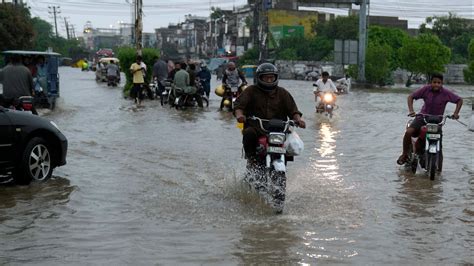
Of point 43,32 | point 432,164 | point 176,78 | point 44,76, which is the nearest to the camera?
point 432,164

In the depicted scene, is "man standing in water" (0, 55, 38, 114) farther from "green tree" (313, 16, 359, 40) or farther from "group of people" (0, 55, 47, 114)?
"green tree" (313, 16, 359, 40)

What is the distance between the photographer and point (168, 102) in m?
25.7

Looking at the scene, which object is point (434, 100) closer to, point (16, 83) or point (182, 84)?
point (16, 83)

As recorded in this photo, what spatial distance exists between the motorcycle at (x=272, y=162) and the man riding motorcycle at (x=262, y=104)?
0.09 m

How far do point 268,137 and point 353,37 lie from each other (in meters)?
87.7

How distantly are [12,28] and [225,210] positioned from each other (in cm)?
5309

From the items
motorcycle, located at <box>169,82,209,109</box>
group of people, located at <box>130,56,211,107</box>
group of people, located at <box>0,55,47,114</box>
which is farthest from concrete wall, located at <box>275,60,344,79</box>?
group of people, located at <box>0,55,47,114</box>

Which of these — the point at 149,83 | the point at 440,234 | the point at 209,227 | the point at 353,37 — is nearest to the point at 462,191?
the point at 440,234

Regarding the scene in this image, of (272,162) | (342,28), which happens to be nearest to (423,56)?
(342,28)

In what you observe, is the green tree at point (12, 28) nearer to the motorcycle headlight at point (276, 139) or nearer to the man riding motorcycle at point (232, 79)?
the man riding motorcycle at point (232, 79)

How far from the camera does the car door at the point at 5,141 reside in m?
9.37

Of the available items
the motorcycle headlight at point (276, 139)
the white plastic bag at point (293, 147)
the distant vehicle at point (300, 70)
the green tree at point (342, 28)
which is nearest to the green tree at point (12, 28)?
the distant vehicle at point (300, 70)

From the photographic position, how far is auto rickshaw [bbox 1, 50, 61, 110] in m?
22.2

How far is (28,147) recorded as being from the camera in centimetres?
967
